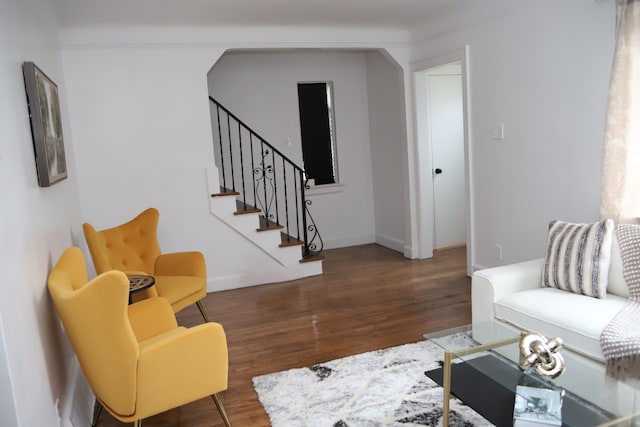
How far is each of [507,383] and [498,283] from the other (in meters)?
1.07

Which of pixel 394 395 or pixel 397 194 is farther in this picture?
pixel 397 194

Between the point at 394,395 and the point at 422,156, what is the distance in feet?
11.0

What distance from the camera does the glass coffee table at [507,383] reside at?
5.98ft

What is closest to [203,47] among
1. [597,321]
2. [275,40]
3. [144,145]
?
[275,40]

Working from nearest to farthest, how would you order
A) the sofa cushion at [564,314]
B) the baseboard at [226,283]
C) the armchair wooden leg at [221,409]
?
the armchair wooden leg at [221,409] → the sofa cushion at [564,314] → the baseboard at [226,283]

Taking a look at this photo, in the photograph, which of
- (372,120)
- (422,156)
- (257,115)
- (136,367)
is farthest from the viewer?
(372,120)

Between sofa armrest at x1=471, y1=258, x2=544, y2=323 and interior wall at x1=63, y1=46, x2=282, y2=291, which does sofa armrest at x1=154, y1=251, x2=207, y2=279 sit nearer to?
interior wall at x1=63, y1=46, x2=282, y2=291

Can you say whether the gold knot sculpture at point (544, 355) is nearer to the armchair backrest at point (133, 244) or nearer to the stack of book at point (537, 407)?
the stack of book at point (537, 407)

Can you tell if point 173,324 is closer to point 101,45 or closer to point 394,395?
point 394,395

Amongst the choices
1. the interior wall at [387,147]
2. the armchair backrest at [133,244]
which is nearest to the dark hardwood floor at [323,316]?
the armchair backrest at [133,244]

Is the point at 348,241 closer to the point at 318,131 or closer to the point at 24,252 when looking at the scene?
the point at 318,131

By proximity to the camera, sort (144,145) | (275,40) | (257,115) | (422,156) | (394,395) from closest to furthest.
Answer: (394,395), (144,145), (275,40), (422,156), (257,115)

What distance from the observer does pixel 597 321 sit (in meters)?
2.47

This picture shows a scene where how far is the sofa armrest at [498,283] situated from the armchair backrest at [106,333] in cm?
210
